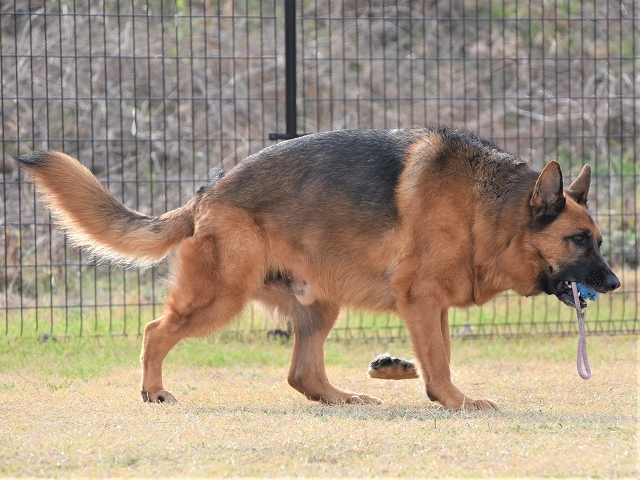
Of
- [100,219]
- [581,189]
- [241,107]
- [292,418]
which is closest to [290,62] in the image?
[100,219]

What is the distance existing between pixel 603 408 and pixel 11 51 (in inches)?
383

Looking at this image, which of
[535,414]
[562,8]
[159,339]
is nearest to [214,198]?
[159,339]

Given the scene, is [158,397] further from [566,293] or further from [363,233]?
[566,293]

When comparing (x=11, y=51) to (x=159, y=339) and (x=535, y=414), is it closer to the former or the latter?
(x=159, y=339)

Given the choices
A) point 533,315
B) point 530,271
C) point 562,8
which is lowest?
point 533,315

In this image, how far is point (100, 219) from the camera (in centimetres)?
627

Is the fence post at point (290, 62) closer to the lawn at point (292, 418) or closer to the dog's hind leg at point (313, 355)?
the lawn at point (292, 418)

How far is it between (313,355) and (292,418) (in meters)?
1.11

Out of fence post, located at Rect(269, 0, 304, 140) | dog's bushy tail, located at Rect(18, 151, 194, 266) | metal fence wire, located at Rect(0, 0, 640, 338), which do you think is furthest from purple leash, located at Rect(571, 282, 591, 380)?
fence post, located at Rect(269, 0, 304, 140)

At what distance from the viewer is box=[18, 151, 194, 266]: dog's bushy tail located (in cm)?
619

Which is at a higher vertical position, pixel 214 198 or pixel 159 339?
pixel 214 198

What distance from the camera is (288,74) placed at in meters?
8.88

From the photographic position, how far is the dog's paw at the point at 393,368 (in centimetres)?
641

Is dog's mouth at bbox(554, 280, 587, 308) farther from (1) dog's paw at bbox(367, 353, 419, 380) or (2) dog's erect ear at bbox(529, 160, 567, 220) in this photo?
(1) dog's paw at bbox(367, 353, 419, 380)
